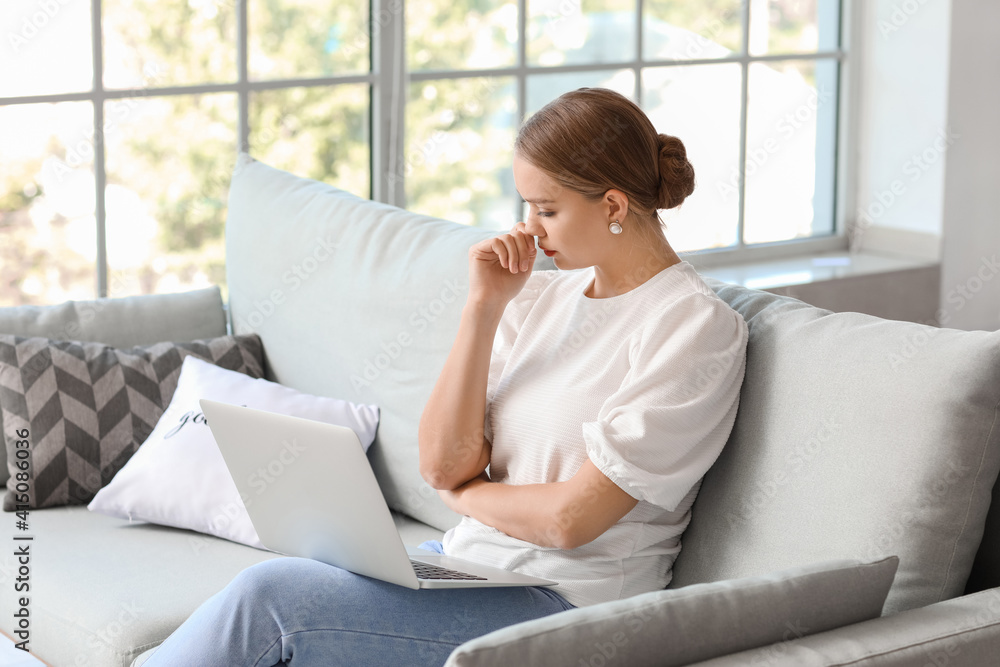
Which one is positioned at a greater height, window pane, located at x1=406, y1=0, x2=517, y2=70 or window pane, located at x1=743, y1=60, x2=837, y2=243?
window pane, located at x1=406, y1=0, x2=517, y2=70

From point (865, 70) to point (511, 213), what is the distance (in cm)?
132

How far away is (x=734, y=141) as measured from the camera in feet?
11.4

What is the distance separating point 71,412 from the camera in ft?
6.66

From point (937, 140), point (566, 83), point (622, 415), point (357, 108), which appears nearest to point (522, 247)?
point (622, 415)

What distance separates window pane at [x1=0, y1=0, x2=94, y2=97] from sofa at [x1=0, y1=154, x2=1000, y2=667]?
0.56 meters

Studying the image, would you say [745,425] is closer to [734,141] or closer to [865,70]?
[734,141]

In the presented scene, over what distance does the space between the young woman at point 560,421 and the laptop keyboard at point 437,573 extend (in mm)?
28

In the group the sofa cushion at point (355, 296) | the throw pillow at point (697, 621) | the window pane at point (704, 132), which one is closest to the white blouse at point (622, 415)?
the throw pillow at point (697, 621)

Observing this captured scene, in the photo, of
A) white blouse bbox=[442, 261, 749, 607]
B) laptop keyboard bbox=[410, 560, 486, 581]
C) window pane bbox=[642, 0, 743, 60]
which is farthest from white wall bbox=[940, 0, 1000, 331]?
laptop keyboard bbox=[410, 560, 486, 581]

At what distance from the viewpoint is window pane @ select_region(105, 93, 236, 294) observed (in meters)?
2.54

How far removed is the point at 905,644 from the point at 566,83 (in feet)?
7.65

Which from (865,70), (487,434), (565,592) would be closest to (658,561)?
Answer: (565,592)

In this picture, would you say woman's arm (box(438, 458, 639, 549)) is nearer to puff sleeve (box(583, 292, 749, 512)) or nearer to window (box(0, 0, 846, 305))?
puff sleeve (box(583, 292, 749, 512))

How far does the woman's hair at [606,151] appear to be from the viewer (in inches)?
55.9
